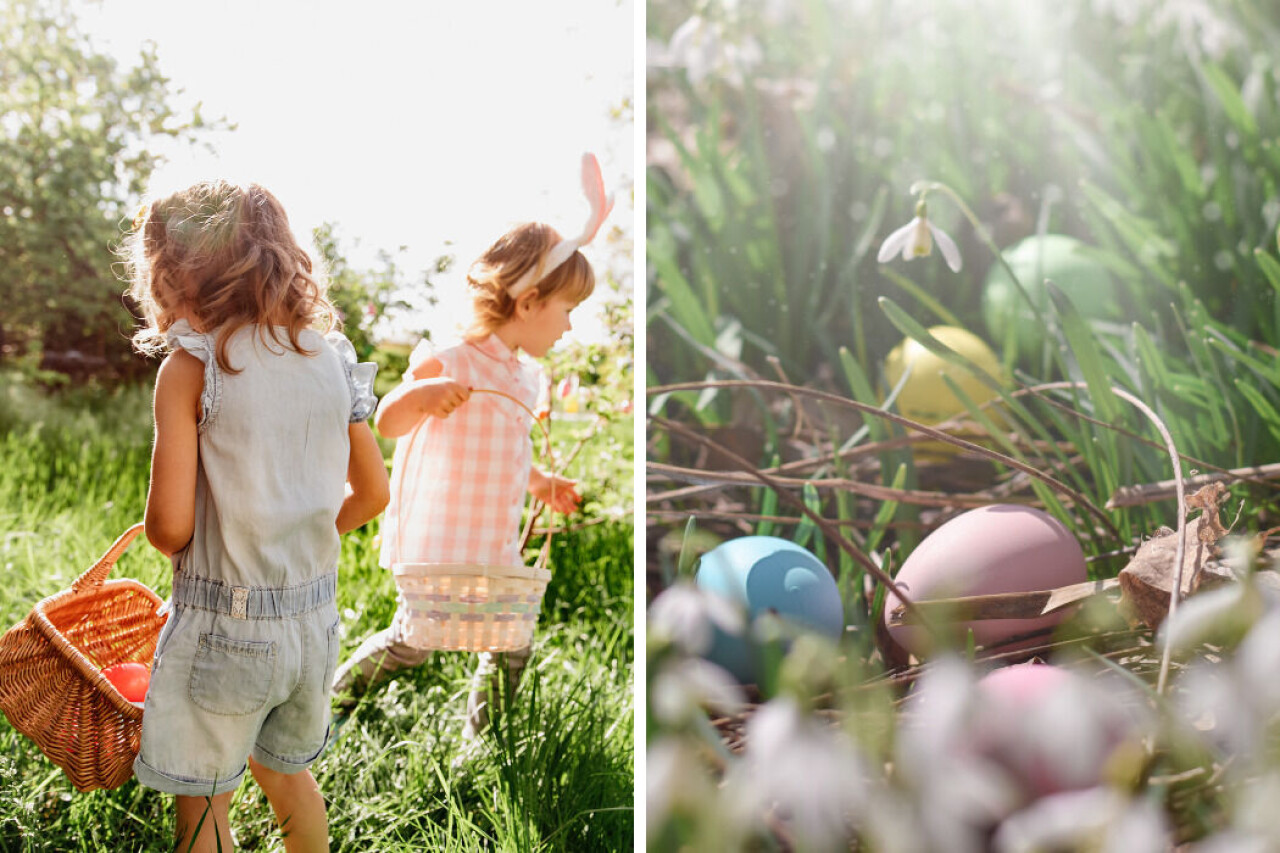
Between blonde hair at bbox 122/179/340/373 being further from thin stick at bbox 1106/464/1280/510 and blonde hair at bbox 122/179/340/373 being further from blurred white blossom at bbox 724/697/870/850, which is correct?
thin stick at bbox 1106/464/1280/510

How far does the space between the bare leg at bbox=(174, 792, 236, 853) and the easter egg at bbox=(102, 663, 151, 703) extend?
7.6 inches

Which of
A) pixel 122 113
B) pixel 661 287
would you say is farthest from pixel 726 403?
pixel 122 113

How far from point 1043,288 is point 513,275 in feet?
2.61

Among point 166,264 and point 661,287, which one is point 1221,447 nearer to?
point 661,287

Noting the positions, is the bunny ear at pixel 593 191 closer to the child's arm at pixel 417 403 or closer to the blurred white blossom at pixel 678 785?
the child's arm at pixel 417 403

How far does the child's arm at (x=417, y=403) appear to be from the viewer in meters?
1.45

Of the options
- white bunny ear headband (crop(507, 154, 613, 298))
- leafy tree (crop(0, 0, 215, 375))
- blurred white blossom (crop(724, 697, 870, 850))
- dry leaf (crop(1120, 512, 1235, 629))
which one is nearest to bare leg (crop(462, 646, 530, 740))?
white bunny ear headband (crop(507, 154, 613, 298))

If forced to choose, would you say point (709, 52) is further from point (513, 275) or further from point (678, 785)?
point (678, 785)

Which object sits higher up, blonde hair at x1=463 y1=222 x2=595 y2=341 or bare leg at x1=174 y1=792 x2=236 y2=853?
blonde hair at x1=463 y1=222 x2=595 y2=341

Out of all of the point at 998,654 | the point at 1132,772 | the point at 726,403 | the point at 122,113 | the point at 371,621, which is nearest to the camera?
the point at 1132,772

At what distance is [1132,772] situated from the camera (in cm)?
81

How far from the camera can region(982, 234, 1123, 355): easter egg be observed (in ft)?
5.16

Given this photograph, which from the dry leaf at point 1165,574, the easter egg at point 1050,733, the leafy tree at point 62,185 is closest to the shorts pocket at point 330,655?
the easter egg at point 1050,733

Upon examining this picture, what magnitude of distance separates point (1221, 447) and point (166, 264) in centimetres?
130
